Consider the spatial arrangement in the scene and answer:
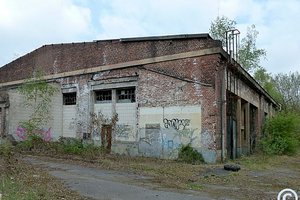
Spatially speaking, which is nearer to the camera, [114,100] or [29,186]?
[29,186]

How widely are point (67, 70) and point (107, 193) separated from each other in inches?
637

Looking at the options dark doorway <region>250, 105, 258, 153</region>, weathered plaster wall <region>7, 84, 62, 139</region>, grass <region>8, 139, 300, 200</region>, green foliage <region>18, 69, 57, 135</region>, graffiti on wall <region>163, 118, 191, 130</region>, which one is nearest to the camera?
grass <region>8, 139, 300, 200</region>

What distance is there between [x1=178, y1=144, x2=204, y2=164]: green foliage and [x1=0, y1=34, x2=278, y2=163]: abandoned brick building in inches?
10.4

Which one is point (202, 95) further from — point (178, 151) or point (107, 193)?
point (107, 193)

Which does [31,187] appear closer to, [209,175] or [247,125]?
[209,175]

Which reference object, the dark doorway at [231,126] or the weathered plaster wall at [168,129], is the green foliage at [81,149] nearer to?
the weathered plaster wall at [168,129]

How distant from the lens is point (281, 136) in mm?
26172

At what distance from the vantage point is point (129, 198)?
9.75 metres

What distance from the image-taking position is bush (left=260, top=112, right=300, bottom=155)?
25.6 metres

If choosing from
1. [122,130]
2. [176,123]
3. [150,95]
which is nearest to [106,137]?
[122,130]

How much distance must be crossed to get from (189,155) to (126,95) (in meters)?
5.47

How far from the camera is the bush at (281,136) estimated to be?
25.6 m

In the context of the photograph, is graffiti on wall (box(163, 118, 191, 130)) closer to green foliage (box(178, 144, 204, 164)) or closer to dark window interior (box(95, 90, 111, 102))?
green foliage (box(178, 144, 204, 164))

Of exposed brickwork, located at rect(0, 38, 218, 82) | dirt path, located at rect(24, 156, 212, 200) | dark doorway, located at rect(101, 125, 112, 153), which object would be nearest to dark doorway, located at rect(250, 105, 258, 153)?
dark doorway, located at rect(101, 125, 112, 153)
